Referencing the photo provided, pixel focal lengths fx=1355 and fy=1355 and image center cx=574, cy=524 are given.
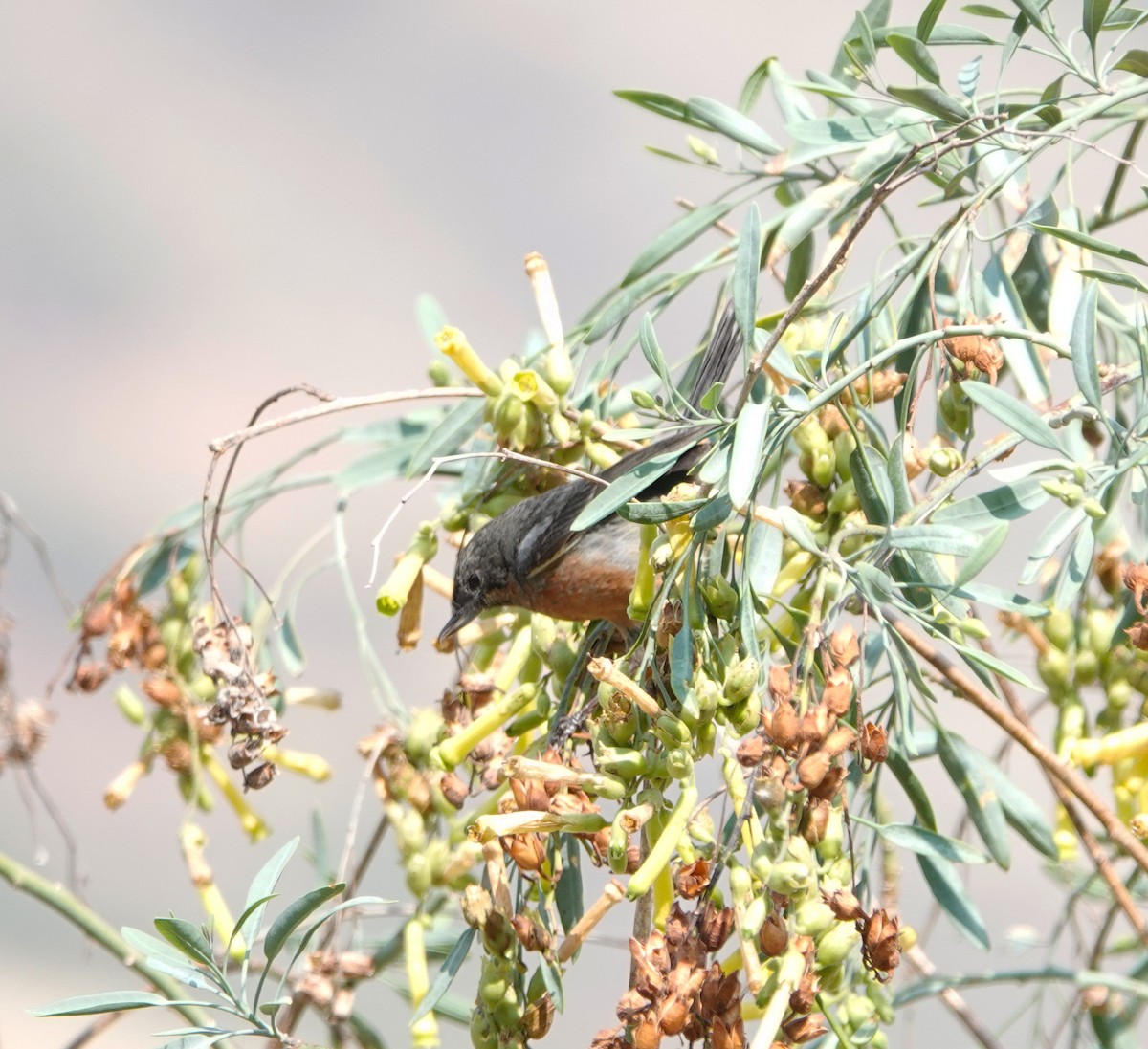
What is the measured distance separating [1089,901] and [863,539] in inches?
44.1

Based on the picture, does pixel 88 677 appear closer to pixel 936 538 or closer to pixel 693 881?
pixel 693 881

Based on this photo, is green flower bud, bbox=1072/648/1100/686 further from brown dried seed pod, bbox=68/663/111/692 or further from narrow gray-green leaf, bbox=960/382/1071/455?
brown dried seed pod, bbox=68/663/111/692

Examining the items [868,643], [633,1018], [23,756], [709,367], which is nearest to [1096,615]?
[868,643]

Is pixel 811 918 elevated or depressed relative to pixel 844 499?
depressed

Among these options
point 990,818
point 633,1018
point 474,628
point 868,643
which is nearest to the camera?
point 633,1018

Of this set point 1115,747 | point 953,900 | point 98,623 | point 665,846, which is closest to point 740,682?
point 665,846

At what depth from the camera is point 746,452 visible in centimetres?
118

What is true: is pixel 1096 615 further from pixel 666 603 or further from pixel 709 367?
pixel 666 603

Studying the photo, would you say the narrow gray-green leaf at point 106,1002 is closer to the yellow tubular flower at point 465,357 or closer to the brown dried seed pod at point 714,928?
the brown dried seed pod at point 714,928

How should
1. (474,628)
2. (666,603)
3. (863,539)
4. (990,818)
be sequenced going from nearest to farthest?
(666,603), (863,539), (990,818), (474,628)

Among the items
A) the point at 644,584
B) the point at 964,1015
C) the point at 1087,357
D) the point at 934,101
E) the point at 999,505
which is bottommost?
the point at 964,1015

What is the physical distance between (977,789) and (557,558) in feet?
3.19

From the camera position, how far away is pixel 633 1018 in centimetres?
111

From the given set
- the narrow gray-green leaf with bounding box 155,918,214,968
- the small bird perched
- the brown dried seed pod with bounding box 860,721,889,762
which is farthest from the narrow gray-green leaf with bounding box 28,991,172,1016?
the small bird perched
